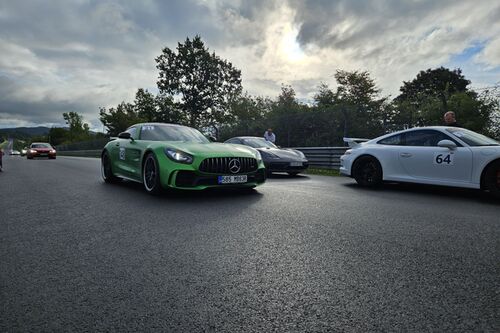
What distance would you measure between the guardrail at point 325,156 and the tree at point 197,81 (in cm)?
3532

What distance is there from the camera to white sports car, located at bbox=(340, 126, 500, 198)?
19.3 feet

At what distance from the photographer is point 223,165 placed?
584cm

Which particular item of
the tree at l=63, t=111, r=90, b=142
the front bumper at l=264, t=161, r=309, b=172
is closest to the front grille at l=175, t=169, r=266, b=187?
the front bumper at l=264, t=161, r=309, b=172

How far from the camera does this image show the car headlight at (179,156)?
18.6 ft

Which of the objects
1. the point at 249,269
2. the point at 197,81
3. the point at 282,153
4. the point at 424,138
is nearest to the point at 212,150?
the point at 249,269

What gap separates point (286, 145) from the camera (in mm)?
17078

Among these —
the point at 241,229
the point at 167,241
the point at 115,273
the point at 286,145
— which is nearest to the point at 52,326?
the point at 115,273

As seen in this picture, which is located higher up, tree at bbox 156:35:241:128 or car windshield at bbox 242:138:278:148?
tree at bbox 156:35:241:128

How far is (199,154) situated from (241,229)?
2.34 metres

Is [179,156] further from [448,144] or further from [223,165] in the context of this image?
[448,144]

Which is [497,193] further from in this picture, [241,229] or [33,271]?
[33,271]

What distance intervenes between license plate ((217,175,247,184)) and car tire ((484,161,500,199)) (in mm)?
4060

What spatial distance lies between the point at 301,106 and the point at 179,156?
89.9 ft

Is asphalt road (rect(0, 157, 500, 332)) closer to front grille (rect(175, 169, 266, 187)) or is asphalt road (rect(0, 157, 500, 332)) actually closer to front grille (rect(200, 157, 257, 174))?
front grille (rect(175, 169, 266, 187))
